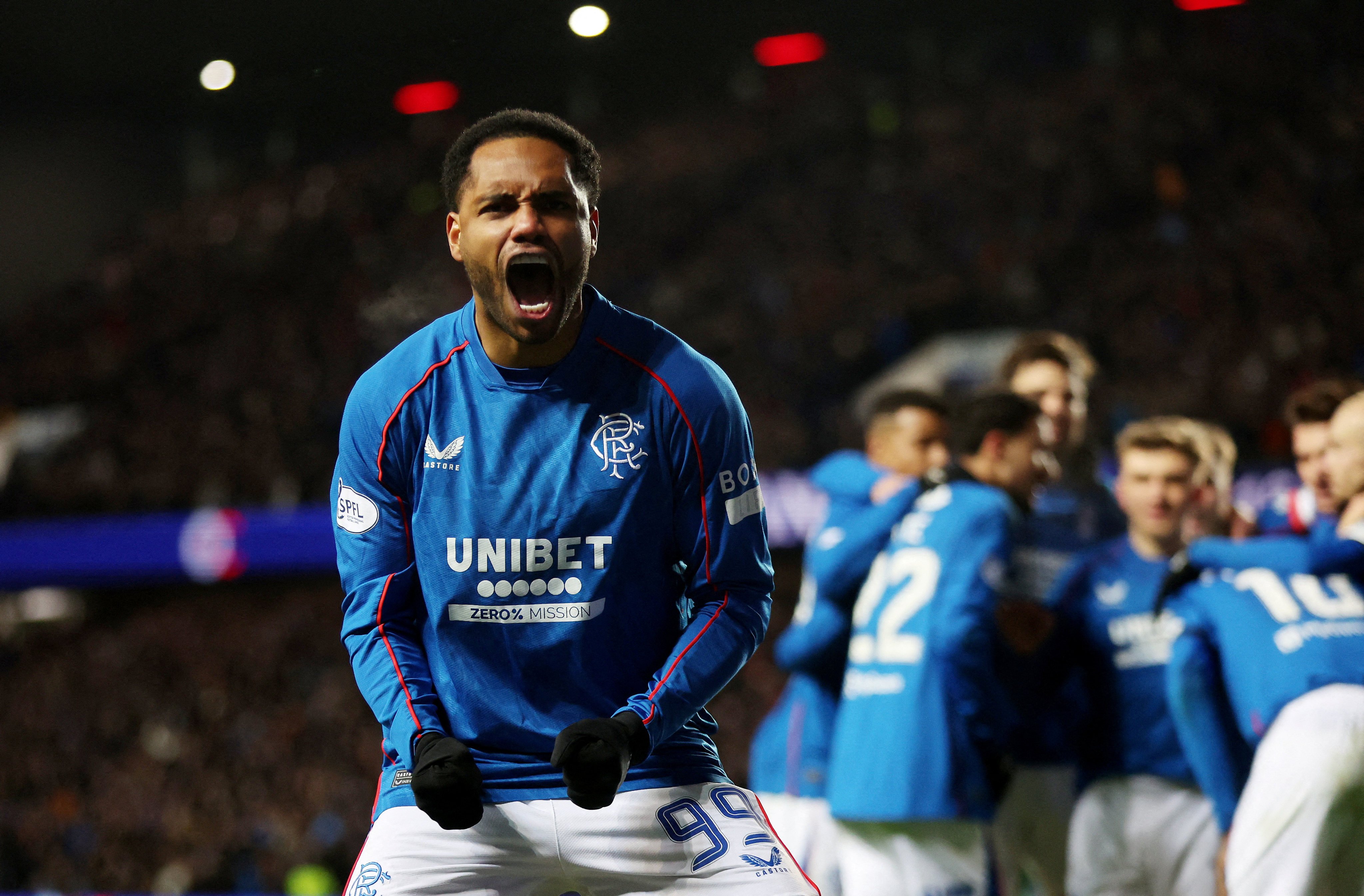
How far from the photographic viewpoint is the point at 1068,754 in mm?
3742

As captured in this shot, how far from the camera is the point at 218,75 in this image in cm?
924

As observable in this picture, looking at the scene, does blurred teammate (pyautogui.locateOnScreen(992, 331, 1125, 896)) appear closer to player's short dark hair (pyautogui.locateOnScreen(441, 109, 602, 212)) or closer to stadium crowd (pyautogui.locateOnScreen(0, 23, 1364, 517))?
player's short dark hair (pyautogui.locateOnScreen(441, 109, 602, 212))

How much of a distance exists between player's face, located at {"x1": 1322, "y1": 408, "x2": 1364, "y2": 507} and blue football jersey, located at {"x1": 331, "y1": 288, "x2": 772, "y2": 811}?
1915 millimetres

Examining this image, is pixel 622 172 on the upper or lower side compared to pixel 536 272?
upper

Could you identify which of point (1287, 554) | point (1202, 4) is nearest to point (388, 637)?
point (1287, 554)

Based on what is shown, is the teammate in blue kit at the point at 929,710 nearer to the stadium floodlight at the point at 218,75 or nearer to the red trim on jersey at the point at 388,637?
the red trim on jersey at the point at 388,637

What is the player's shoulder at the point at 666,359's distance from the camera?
73.9 inches

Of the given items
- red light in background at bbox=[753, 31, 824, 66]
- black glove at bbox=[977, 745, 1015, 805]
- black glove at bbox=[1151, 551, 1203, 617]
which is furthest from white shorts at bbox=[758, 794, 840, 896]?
red light in background at bbox=[753, 31, 824, 66]

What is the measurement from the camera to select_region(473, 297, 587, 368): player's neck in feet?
6.17

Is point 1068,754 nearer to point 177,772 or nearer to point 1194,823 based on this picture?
point 1194,823

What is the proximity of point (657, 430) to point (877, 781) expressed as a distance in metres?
1.66

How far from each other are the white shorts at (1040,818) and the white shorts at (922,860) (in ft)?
1.94

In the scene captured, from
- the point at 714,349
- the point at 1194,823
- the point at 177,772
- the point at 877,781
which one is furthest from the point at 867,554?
the point at 177,772

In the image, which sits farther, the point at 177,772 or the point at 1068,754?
the point at 177,772
